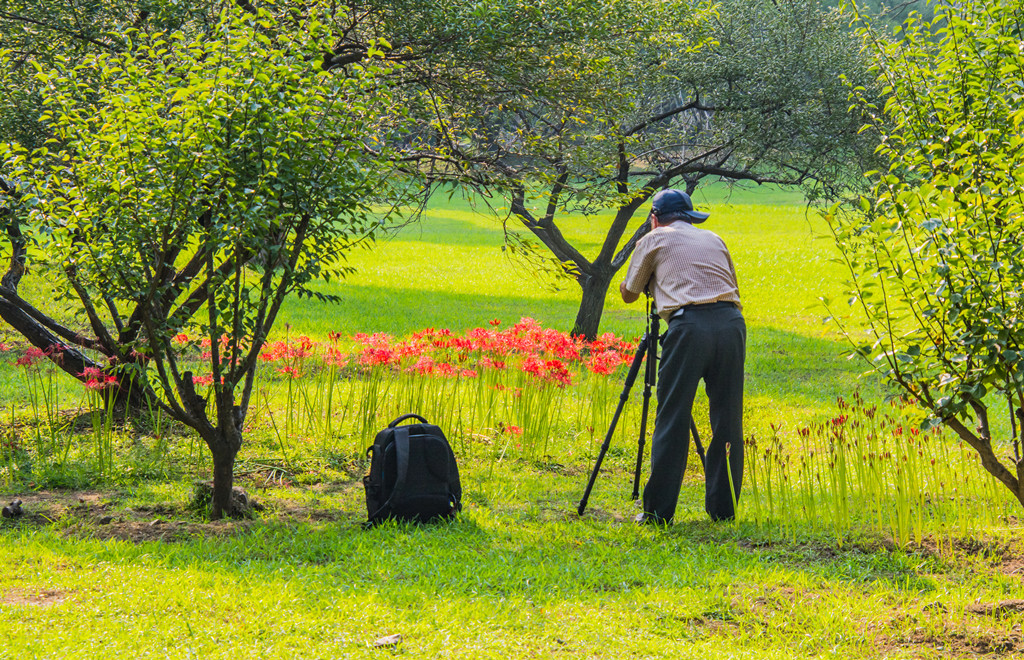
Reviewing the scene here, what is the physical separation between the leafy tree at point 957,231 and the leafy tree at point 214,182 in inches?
117

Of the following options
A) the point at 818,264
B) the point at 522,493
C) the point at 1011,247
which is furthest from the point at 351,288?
the point at 1011,247

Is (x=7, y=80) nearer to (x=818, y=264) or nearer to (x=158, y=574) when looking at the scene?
(x=158, y=574)

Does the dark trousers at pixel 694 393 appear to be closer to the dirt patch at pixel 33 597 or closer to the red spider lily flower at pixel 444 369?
the red spider lily flower at pixel 444 369

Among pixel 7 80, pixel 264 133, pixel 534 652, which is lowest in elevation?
pixel 534 652

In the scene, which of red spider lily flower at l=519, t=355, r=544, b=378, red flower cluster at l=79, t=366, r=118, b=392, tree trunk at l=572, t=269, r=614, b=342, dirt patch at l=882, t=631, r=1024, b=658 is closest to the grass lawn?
dirt patch at l=882, t=631, r=1024, b=658

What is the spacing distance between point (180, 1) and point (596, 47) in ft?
14.9

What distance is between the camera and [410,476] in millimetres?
5285

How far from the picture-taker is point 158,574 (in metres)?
4.30

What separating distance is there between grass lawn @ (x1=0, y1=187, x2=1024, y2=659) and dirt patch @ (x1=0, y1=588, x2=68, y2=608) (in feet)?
0.05

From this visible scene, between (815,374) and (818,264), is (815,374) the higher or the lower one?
the lower one

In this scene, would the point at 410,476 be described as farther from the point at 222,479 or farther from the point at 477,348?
the point at 477,348

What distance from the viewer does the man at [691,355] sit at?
5.30 metres

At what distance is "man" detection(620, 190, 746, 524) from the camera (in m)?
5.30

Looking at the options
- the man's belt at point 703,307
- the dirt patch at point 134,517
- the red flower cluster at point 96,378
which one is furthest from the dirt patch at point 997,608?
the red flower cluster at point 96,378
